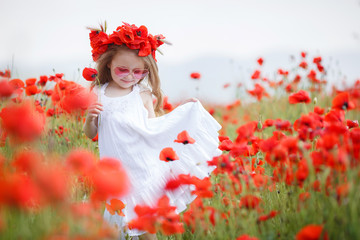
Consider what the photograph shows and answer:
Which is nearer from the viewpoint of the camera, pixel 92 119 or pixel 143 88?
pixel 92 119

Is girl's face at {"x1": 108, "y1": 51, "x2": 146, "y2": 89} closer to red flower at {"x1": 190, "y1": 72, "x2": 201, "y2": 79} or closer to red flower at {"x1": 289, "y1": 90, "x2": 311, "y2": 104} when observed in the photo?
red flower at {"x1": 289, "y1": 90, "x2": 311, "y2": 104}

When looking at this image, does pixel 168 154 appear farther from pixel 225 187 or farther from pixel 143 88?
pixel 143 88

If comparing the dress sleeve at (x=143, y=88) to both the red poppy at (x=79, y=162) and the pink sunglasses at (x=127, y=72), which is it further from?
the red poppy at (x=79, y=162)

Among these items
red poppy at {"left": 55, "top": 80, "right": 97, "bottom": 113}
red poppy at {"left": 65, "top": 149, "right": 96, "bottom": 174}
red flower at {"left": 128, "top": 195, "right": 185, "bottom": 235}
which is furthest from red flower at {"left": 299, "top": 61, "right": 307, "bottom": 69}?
red poppy at {"left": 65, "top": 149, "right": 96, "bottom": 174}

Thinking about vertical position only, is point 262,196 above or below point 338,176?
below

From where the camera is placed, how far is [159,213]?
4.29 feet

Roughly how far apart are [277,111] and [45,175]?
449 cm

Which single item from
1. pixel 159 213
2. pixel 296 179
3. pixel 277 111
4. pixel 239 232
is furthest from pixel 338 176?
pixel 277 111

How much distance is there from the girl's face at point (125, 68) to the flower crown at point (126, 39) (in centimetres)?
7

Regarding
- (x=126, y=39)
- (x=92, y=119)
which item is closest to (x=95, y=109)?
(x=92, y=119)

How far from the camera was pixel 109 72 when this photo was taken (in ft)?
7.64

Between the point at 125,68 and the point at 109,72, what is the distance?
27 centimetres

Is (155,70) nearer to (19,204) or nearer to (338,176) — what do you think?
(338,176)

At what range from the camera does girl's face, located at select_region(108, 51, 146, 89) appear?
2105mm
